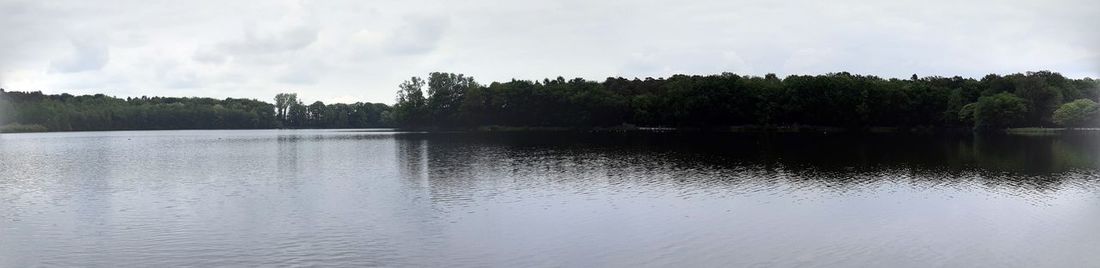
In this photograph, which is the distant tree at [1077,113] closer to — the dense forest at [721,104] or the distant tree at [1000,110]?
the dense forest at [721,104]

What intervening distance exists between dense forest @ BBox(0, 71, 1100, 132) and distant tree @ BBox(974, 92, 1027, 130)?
15 cm

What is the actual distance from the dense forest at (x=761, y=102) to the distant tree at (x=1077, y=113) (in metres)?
0.13

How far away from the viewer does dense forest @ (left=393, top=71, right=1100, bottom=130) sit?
111m

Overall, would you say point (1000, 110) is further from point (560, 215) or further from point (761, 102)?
point (560, 215)

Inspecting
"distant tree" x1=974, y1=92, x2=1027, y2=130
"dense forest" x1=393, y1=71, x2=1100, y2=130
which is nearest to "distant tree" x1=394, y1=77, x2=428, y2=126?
"dense forest" x1=393, y1=71, x2=1100, y2=130

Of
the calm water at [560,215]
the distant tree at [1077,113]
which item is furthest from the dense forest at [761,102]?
the calm water at [560,215]

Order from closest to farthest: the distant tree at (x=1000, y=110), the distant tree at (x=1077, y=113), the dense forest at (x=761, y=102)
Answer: the distant tree at (x=1077, y=113) → the distant tree at (x=1000, y=110) → the dense forest at (x=761, y=102)

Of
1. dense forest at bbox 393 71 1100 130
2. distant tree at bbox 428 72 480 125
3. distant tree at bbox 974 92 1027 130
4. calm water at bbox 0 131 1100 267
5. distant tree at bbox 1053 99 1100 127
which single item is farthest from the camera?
distant tree at bbox 428 72 480 125

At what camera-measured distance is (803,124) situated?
431 ft

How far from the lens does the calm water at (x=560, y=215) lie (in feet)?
63.9

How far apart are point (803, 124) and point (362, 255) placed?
12251 centimetres

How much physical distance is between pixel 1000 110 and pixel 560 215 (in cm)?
10427

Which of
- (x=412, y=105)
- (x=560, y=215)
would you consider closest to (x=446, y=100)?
(x=412, y=105)

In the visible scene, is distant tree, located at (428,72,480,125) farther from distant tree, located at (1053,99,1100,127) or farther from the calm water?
the calm water
